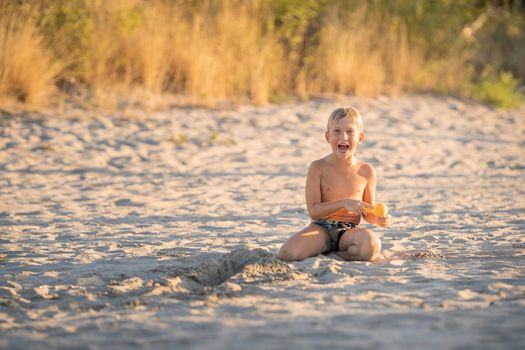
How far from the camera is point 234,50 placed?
1003cm

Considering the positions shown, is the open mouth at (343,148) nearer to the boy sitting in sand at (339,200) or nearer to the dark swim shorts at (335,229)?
the boy sitting in sand at (339,200)

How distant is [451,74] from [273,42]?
3.01m

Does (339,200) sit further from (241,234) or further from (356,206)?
(241,234)

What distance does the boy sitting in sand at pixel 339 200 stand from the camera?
163 inches

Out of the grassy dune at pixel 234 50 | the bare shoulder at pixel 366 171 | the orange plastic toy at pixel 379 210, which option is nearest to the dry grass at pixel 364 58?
the grassy dune at pixel 234 50

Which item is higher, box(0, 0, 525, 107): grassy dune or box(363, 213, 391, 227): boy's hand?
box(0, 0, 525, 107): grassy dune

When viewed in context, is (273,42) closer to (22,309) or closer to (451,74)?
(451,74)

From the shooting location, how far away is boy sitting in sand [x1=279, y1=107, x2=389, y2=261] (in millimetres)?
4141

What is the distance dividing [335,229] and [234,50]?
6056mm

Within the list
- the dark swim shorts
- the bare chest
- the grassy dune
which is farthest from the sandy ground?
the grassy dune

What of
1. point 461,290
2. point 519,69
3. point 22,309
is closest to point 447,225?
point 461,290

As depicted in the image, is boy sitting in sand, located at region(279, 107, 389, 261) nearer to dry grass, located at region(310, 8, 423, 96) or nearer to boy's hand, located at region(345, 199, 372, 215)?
boy's hand, located at region(345, 199, 372, 215)

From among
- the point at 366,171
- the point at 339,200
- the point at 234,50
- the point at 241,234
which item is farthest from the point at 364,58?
the point at 339,200

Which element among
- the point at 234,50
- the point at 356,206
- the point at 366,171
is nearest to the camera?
the point at 356,206
